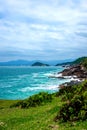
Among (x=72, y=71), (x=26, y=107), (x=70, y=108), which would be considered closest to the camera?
(x=70, y=108)

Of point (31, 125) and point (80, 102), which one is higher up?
point (80, 102)

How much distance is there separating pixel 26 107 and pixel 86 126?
2048 cm

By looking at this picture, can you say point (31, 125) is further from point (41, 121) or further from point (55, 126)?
point (55, 126)

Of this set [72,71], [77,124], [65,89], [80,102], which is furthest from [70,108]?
[72,71]

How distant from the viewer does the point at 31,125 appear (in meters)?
23.2

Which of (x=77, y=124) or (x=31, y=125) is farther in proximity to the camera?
(x=31, y=125)

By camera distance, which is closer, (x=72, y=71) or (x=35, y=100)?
(x=35, y=100)

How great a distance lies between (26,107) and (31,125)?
53.0ft

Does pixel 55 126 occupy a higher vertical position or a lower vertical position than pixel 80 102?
lower

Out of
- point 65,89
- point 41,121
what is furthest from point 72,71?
point 41,121

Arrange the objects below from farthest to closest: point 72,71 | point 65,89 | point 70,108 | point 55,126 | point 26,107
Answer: point 72,71 < point 65,89 < point 26,107 < point 70,108 < point 55,126

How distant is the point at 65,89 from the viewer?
44438 millimetres

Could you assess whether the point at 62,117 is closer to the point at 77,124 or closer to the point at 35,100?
the point at 77,124

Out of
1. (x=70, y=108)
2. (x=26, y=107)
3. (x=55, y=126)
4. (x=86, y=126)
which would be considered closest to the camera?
(x=86, y=126)
